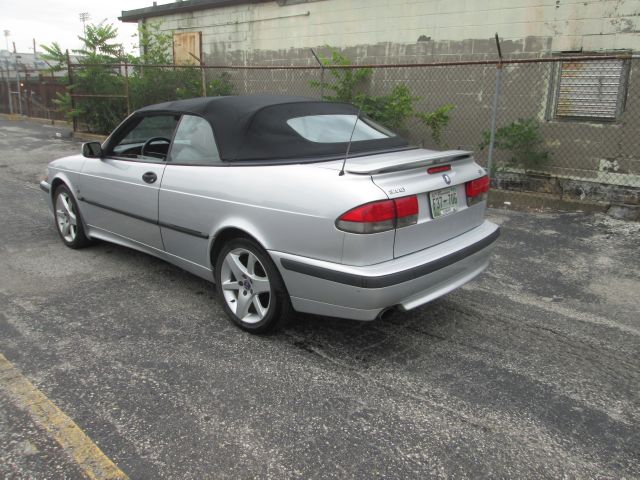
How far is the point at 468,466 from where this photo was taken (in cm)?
236

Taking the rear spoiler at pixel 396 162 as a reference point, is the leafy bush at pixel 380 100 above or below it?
above

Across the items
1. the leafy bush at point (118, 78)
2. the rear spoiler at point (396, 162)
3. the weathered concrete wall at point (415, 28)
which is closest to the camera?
the rear spoiler at point (396, 162)

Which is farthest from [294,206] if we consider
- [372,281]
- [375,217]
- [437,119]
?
[437,119]

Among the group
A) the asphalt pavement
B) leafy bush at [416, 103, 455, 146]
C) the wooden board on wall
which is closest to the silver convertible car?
the asphalt pavement

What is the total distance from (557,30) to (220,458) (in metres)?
7.60

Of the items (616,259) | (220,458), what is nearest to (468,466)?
(220,458)

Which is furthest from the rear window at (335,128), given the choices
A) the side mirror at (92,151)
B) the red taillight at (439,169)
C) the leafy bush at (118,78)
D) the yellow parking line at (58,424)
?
the leafy bush at (118,78)

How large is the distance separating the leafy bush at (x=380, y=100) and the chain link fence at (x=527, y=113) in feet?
0.06

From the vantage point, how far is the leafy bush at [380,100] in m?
8.55

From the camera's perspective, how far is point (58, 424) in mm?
2609

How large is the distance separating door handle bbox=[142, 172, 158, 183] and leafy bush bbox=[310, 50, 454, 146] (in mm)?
4518

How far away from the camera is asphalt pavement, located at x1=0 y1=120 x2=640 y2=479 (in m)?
2.40

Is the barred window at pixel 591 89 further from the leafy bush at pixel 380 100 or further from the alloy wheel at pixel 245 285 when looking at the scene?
the alloy wheel at pixel 245 285

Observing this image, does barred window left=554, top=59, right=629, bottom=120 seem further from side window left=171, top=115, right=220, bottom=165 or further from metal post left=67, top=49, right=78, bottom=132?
metal post left=67, top=49, right=78, bottom=132
